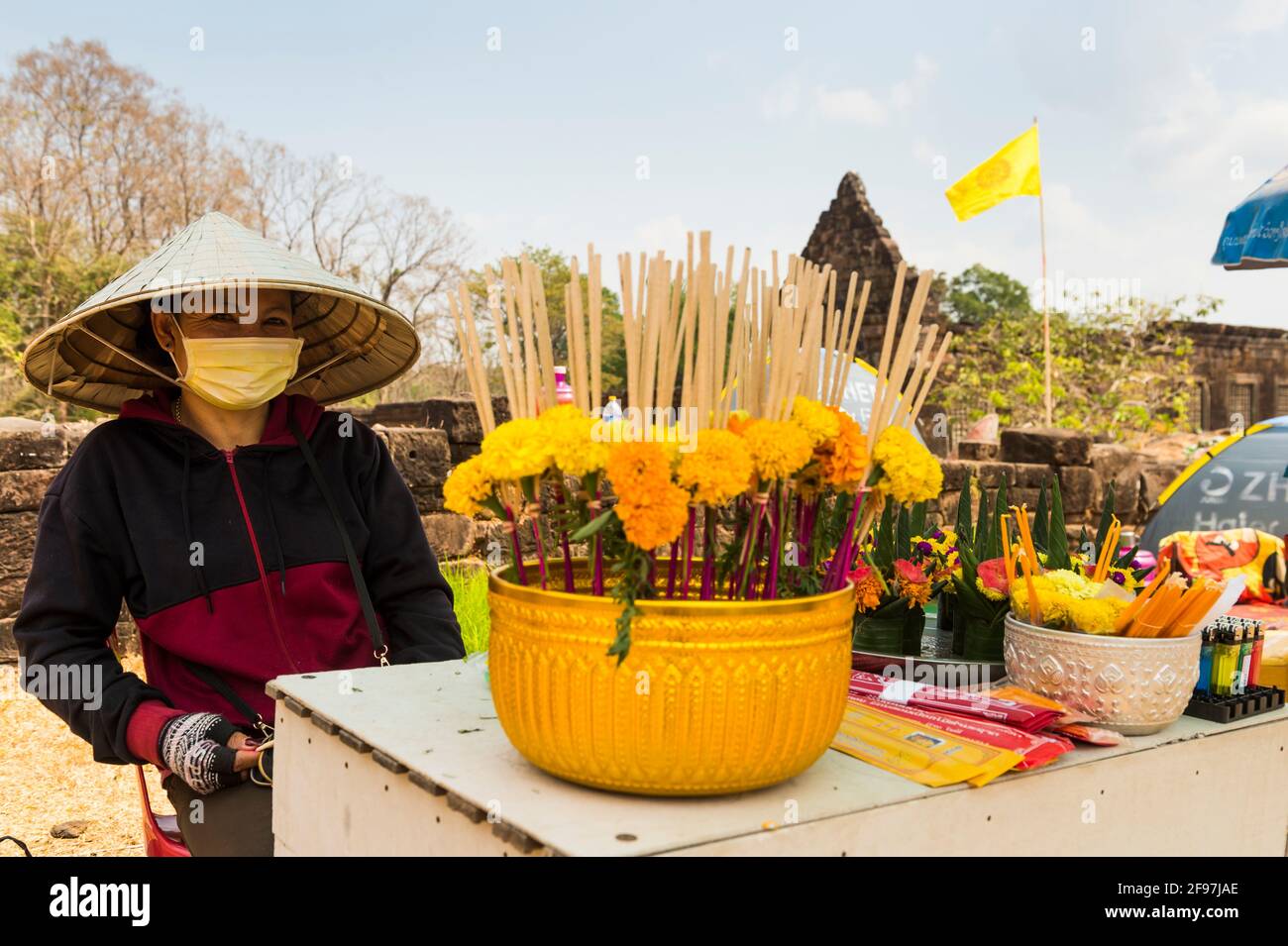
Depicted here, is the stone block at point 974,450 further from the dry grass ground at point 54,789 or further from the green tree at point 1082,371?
the dry grass ground at point 54,789

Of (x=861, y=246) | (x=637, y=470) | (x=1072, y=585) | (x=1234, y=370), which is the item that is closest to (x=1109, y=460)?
(x=861, y=246)

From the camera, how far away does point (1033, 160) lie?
9.76 meters

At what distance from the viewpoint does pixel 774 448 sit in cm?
99

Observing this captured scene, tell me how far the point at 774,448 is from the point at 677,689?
24 cm

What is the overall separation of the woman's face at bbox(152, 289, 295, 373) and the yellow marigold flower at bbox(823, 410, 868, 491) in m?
1.36

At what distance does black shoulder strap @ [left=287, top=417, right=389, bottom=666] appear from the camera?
79.9 inches

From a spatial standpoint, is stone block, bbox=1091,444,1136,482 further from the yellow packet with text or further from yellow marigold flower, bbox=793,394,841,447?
yellow marigold flower, bbox=793,394,841,447

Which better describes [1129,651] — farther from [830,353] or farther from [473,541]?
[473,541]

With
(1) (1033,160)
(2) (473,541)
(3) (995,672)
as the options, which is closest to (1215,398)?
(1) (1033,160)

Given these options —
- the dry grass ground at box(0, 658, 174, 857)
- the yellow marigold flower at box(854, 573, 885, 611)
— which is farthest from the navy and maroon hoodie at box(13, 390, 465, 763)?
the dry grass ground at box(0, 658, 174, 857)

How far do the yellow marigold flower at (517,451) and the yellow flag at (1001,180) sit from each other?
9619 millimetres

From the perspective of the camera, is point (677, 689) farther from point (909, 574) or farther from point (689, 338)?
point (909, 574)

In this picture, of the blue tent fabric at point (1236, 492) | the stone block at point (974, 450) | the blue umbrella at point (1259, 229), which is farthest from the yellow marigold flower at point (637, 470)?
the stone block at point (974, 450)

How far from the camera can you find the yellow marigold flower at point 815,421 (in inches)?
41.6
